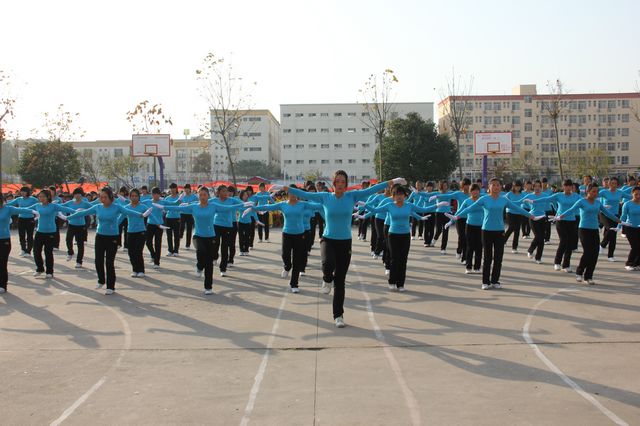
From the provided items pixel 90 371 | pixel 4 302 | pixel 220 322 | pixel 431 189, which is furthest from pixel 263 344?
pixel 431 189

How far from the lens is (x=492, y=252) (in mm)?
10625

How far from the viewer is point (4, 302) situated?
9930mm

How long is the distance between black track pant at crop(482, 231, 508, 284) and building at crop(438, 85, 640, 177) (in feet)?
267

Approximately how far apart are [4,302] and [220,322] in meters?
4.20

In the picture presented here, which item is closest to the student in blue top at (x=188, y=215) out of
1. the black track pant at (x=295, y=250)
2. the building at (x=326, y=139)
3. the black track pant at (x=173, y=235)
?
the black track pant at (x=173, y=235)

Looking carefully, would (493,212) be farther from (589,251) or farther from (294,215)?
(294,215)

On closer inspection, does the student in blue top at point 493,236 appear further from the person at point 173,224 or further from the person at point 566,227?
the person at point 173,224

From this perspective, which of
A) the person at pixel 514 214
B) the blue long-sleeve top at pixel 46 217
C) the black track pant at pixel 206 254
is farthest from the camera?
the person at pixel 514 214

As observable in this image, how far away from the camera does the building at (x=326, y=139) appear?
9188 cm

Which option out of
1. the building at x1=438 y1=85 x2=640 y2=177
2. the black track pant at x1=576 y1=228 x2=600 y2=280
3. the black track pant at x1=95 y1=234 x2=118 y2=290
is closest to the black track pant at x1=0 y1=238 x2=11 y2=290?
the black track pant at x1=95 y1=234 x2=118 y2=290

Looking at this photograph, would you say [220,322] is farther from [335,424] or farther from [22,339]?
[335,424]

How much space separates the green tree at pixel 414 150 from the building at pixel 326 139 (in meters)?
46.5

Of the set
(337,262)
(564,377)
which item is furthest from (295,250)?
(564,377)

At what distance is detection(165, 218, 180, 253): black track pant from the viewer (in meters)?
16.0
